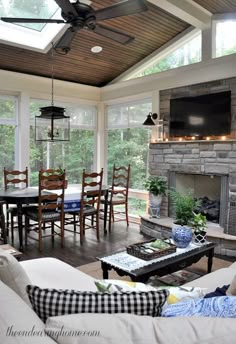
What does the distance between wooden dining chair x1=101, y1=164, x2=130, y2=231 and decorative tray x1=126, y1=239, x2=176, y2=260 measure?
2.51 meters

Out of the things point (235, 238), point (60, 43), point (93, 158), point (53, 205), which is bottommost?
point (235, 238)

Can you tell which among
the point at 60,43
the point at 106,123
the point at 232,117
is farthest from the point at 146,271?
the point at 106,123

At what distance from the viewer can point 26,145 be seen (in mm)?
5738

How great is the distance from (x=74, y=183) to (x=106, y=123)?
1.58m

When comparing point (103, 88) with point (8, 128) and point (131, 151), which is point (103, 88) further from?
point (8, 128)

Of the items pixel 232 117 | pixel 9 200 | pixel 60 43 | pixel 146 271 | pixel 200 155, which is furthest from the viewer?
pixel 200 155

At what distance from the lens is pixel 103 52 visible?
218 inches

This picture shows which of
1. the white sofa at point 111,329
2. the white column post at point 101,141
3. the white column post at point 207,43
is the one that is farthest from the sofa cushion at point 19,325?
the white column post at point 101,141

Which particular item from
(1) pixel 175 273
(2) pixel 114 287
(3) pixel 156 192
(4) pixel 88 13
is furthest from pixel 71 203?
(2) pixel 114 287

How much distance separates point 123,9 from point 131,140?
3.82 m

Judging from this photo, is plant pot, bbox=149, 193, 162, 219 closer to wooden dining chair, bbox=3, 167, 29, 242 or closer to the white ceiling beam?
wooden dining chair, bbox=3, 167, 29, 242

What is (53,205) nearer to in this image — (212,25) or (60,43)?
(60,43)

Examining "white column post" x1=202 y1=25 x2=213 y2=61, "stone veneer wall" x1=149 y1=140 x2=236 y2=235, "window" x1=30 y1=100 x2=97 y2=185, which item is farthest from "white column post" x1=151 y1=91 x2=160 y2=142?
"window" x1=30 y1=100 x2=97 y2=185

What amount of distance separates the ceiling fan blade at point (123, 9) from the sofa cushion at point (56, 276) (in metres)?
2.25
